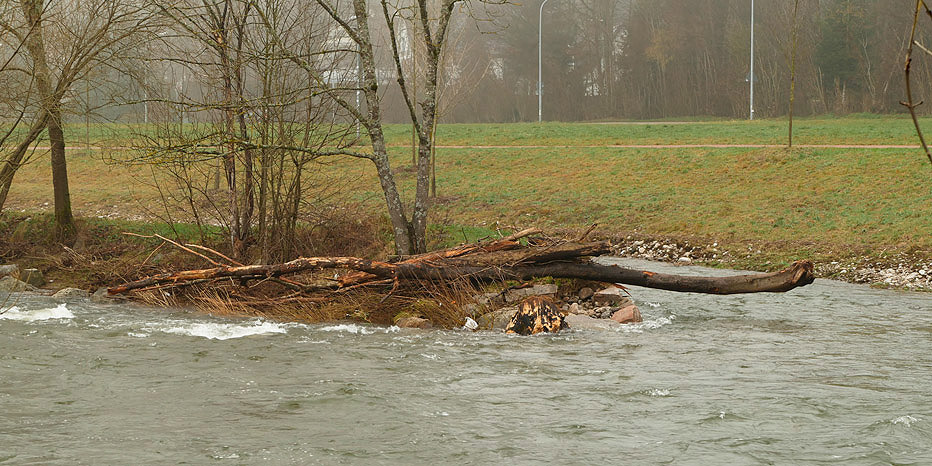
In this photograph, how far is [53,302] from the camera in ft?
48.4

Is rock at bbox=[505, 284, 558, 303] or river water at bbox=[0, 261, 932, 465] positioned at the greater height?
rock at bbox=[505, 284, 558, 303]

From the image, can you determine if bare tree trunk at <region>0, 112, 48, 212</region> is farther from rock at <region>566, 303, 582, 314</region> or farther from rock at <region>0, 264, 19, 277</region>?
rock at <region>566, 303, 582, 314</region>

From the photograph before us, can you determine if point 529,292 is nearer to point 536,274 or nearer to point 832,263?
point 536,274

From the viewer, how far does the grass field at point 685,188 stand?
70.7 feet

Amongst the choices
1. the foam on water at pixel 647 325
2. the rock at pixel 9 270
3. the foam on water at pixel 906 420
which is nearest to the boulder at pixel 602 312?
the foam on water at pixel 647 325

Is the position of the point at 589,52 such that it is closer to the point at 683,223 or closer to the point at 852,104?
the point at 852,104

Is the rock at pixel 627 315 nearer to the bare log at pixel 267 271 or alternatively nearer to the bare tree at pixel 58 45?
the bare log at pixel 267 271

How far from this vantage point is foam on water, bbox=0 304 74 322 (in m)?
13.1

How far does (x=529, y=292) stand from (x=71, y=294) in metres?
8.09

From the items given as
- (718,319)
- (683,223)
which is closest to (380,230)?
(718,319)

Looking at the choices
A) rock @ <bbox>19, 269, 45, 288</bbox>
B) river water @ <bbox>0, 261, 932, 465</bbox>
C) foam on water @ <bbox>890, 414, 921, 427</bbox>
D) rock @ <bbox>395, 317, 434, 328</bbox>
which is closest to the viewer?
river water @ <bbox>0, 261, 932, 465</bbox>

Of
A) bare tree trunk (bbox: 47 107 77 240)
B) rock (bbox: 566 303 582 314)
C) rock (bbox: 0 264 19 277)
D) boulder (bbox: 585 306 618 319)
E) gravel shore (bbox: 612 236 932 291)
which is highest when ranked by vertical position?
bare tree trunk (bbox: 47 107 77 240)

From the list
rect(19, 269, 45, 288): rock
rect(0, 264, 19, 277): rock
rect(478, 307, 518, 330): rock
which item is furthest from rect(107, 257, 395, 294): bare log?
rect(0, 264, 19, 277): rock

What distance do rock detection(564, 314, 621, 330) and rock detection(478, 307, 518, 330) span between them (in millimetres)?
809
